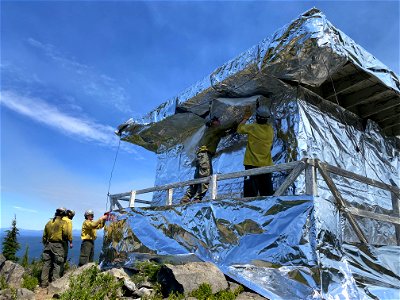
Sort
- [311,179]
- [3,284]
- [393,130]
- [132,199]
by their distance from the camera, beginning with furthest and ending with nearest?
[393,130] < [132,199] < [3,284] < [311,179]

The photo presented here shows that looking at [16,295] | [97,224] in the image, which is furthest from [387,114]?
[16,295]

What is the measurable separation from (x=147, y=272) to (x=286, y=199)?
3144mm

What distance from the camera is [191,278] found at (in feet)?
17.9

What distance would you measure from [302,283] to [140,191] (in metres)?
4.85

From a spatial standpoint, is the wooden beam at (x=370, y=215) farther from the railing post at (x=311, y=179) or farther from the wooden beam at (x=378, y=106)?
the wooden beam at (x=378, y=106)

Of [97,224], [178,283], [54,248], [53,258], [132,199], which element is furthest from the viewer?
[97,224]

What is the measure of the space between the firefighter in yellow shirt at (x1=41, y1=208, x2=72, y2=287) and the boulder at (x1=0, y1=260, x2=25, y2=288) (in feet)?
2.19

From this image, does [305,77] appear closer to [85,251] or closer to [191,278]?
[191,278]

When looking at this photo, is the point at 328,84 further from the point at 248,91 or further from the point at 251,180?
the point at 251,180

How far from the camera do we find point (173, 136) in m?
11.2

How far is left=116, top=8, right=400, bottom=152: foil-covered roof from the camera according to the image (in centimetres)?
626

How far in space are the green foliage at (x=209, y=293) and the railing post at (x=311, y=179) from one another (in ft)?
5.70

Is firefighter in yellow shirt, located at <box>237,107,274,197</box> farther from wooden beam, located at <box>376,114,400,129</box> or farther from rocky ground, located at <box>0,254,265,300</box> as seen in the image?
wooden beam, located at <box>376,114,400,129</box>

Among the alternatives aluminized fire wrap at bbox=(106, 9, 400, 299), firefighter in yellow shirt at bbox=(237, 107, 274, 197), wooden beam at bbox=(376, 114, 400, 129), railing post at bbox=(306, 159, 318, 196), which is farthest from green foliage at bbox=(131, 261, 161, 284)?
wooden beam at bbox=(376, 114, 400, 129)
